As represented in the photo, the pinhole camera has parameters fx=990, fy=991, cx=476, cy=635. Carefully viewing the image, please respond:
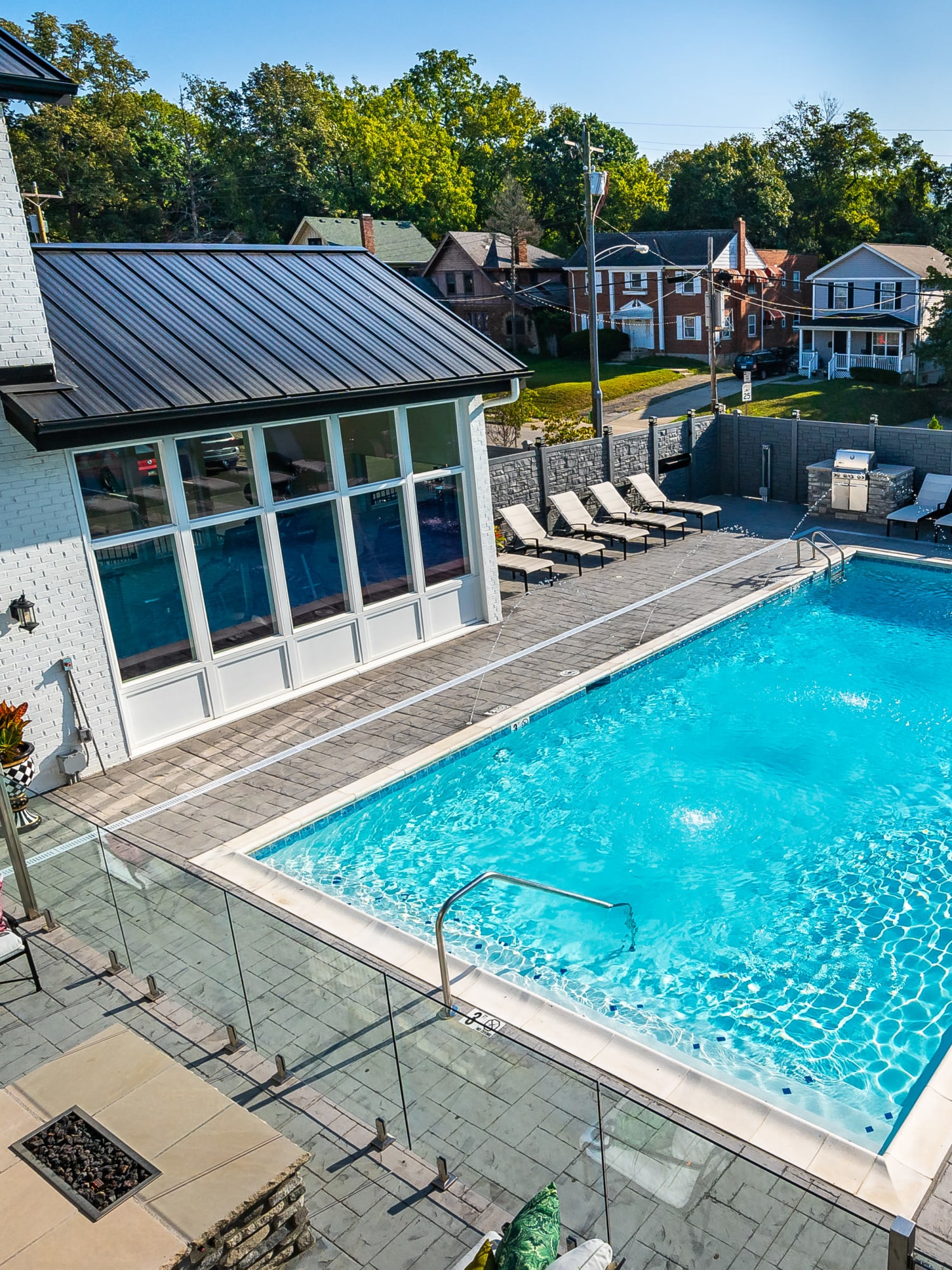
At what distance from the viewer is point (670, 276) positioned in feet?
149

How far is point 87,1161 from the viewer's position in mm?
4582

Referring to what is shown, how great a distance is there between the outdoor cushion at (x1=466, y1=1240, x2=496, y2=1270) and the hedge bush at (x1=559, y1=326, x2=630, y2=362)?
1793 inches

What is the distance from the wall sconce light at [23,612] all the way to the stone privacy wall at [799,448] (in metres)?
15.0

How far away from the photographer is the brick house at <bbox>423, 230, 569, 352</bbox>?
1971 inches

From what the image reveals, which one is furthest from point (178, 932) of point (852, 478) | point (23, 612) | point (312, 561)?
point (852, 478)

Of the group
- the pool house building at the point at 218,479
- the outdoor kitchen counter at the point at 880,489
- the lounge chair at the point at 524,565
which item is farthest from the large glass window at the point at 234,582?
the outdoor kitchen counter at the point at 880,489

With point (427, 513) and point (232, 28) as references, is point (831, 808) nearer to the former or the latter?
point (427, 513)

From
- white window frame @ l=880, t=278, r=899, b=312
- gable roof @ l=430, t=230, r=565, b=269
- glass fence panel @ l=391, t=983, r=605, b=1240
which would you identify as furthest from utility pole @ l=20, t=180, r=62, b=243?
white window frame @ l=880, t=278, r=899, b=312

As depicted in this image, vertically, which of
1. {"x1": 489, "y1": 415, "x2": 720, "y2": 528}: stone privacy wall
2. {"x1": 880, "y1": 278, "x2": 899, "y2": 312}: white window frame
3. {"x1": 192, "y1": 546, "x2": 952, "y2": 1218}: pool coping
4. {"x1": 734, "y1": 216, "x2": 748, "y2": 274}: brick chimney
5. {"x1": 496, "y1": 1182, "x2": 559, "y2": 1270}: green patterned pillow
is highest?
{"x1": 734, "y1": 216, "x2": 748, "y2": 274}: brick chimney

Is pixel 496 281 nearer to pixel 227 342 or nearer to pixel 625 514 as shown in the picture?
pixel 625 514

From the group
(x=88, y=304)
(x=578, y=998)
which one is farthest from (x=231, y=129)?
(x=578, y=998)

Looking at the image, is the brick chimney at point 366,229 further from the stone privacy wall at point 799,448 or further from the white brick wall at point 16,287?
the white brick wall at point 16,287

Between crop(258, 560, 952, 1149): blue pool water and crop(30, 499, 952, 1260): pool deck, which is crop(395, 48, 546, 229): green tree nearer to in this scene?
crop(30, 499, 952, 1260): pool deck

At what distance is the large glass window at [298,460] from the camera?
1163 cm
